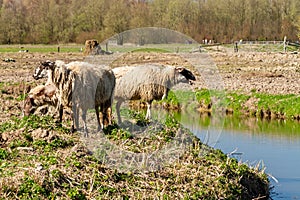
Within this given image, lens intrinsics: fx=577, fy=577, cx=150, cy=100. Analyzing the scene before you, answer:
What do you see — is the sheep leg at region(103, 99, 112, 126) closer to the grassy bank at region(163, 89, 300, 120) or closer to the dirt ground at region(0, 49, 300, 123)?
the dirt ground at region(0, 49, 300, 123)

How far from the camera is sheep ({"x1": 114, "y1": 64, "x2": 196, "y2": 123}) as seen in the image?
14609 mm

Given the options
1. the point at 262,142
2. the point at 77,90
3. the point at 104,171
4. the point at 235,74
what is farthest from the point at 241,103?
the point at 104,171

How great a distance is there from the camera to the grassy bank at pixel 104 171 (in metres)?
8.69

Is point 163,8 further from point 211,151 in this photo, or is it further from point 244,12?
point 211,151

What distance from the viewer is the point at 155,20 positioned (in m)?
55.7

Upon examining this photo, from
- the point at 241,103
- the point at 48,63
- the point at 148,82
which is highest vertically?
the point at 48,63

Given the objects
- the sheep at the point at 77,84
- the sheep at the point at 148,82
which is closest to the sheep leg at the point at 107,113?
the sheep at the point at 77,84

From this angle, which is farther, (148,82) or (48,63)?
(148,82)

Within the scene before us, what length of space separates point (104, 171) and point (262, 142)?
355 inches

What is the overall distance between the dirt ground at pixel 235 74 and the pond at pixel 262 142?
138 inches

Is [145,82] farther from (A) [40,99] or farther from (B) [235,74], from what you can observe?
(B) [235,74]

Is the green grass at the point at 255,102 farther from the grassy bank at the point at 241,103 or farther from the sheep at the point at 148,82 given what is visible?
the sheep at the point at 148,82

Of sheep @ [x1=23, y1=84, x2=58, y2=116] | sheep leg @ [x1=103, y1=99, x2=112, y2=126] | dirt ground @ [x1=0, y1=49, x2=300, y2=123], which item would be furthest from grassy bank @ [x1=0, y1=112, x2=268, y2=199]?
dirt ground @ [x1=0, y1=49, x2=300, y2=123]

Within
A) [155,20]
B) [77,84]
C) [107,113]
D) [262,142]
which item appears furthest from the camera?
[155,20]
